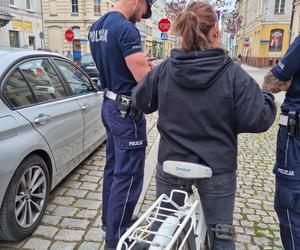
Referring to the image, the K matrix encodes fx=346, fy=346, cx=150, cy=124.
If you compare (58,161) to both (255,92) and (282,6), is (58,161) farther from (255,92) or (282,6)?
(282,6)

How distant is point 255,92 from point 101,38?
4.30 ft

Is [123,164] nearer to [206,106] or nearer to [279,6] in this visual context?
[206,106]

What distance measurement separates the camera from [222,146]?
2.01 metres

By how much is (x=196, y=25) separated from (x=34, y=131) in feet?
6.68

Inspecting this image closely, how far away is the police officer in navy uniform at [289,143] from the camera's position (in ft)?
7.45

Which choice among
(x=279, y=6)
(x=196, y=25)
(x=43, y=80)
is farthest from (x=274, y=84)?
(x=279, y=6)

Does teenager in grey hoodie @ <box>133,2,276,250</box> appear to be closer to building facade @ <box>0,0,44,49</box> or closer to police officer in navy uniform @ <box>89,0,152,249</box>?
police officer in navy uniform @ <box>89,0,152,249</box>

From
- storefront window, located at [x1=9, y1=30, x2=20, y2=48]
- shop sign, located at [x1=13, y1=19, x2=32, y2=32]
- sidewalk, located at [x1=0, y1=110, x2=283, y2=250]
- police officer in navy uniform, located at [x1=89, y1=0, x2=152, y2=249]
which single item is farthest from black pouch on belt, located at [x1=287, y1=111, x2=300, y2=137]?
shop sign, located at [x1=13, y1=19, x2=32, y2=32]

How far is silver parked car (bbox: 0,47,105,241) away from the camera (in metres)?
2.96

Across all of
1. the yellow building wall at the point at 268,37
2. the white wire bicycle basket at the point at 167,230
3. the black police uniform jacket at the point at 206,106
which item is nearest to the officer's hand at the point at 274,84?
the black police uniform jacket at the point at 206,106

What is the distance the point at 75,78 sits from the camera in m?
4.85

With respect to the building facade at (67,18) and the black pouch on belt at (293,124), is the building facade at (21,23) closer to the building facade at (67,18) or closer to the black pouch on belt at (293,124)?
the building facade at (67,18)

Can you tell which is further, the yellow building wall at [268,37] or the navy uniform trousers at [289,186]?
the yellow building wall at [268,37]

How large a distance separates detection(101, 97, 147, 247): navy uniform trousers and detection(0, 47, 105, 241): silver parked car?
83 cm
